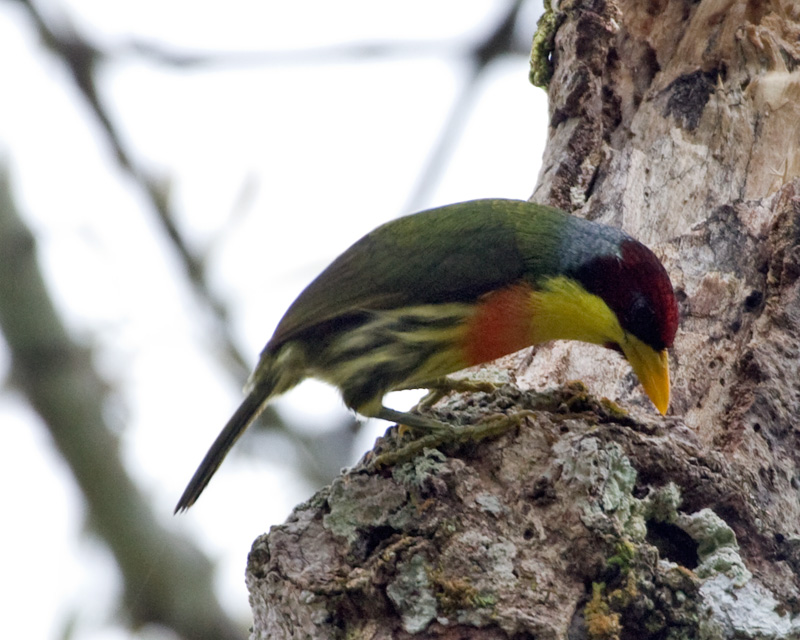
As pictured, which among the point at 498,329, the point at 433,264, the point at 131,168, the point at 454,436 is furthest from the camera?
the point at 131,168

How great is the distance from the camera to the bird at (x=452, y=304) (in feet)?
9.31

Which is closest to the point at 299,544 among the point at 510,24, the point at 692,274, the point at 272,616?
the point at 272,616

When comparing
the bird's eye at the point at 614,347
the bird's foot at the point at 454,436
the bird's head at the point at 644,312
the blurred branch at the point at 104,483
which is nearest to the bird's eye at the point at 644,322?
the bird's head at the point at 644,312

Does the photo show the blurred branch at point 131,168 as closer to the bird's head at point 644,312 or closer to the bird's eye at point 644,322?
the bird's head at point 644,312

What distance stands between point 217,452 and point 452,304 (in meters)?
0.83

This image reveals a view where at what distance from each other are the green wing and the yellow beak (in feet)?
1.40

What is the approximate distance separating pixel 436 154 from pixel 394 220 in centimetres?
120

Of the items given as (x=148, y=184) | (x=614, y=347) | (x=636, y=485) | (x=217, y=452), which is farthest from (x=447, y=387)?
(x=148, y=184)

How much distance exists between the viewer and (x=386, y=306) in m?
2.97

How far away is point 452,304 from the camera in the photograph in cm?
293

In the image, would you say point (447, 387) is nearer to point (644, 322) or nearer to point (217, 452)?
point (644, 322)

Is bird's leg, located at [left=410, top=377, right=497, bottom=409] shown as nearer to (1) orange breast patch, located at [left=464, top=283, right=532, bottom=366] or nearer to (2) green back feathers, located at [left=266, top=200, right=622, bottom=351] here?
(1) orange breast patch, located at [left=464, top=283, right=532, bottom=366]

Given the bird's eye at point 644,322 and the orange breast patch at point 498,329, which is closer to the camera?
the bird's eye at point 644,322

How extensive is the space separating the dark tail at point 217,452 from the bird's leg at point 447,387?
49cm
